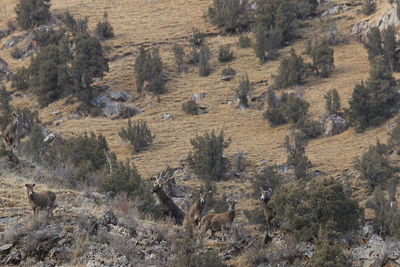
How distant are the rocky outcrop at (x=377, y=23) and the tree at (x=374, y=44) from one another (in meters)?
0.96

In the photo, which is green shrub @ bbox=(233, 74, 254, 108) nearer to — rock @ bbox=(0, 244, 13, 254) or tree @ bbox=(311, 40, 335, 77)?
→ tree @ bbox=(311, 40, 335, 77)

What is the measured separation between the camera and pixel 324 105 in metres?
35.2

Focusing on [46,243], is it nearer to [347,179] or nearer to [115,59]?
[347,179]

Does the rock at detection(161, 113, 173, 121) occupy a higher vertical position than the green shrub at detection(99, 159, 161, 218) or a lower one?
lower

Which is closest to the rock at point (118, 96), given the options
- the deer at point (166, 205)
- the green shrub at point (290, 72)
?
the green shrub at point (290, 72)

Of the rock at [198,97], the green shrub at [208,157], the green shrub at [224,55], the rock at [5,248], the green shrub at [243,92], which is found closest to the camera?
the rock at [5,248]

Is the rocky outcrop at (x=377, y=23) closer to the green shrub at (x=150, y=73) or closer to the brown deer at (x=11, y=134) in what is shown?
the green shrub at (x=150, y=73)

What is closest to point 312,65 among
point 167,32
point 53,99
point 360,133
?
point 360,133

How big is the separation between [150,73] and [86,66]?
4422 millimetres

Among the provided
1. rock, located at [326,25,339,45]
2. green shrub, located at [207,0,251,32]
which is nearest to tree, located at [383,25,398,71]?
rock, located at [326,25,339,45]

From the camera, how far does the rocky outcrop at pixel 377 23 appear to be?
41.7 meters

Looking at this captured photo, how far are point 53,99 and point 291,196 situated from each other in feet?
102

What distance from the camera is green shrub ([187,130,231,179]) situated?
29.2 meters

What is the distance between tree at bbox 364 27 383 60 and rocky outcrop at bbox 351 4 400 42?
0.96 m
